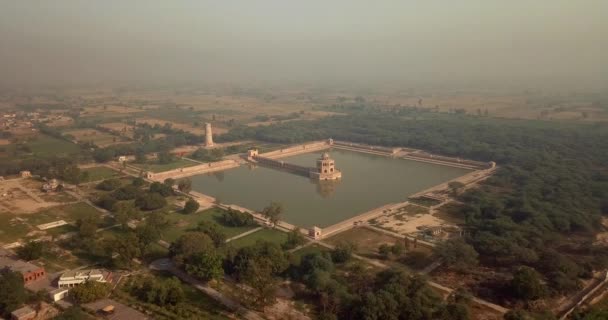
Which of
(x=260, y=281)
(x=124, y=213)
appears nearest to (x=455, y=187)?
(x=260, y=281)

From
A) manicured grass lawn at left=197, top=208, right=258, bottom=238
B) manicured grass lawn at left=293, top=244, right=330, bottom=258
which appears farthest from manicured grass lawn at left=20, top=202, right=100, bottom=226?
manicured grass lawn at left=293, top=244, right=330, bottom=258

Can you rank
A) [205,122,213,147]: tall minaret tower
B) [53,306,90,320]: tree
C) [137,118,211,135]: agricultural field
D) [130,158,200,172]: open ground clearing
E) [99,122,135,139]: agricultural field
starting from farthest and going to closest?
[137,118,211,135]: agricultural field → [99,122,135,139]: agricultural field → [205,122,213,147]: tall minaret tower → [130,158,200,172]: open ground clearing → [53,306,90,320]: tree

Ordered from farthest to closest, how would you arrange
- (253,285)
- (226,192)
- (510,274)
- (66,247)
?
(226,192)
(66,247)
(510,274)
(253,285)

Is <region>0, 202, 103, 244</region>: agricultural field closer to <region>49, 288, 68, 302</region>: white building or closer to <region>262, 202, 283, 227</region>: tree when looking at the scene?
<region>49, 288, 68, 302</region>: white building

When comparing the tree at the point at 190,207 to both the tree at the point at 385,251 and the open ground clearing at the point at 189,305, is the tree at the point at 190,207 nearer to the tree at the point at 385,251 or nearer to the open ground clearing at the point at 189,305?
the open ground clearing at the point at 189,305

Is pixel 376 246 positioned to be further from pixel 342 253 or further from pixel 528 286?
pixel 528 286

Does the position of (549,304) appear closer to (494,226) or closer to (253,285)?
(494,226)

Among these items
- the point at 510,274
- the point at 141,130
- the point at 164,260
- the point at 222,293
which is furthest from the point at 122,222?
the point at 141,130
